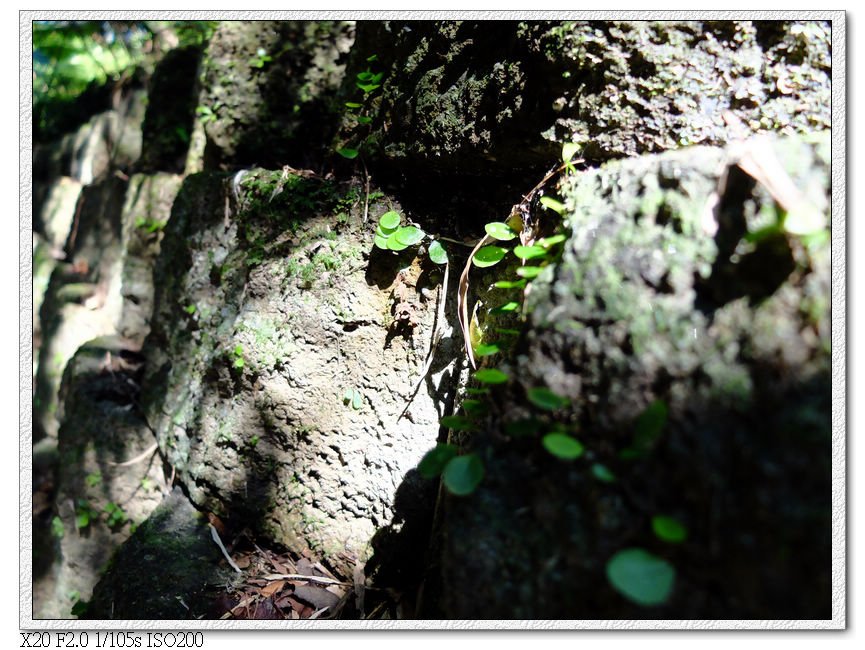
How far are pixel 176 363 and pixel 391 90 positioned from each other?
1.54 metres

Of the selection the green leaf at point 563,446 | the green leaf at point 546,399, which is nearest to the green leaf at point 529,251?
the green leaf at point 546,399

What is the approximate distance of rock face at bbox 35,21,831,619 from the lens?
1.08 m

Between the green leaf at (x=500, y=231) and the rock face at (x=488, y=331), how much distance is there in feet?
0.30

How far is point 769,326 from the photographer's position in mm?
1091

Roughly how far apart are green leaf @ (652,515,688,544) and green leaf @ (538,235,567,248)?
72cm

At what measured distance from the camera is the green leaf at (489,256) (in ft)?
5.79

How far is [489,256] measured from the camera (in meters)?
1.78

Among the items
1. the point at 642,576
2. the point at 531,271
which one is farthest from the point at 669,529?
the point at 531,271

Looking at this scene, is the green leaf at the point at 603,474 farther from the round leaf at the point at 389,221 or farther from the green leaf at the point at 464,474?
the round leaf at the point at 389,221

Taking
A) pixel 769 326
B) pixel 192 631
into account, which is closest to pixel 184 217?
pixel 192 631

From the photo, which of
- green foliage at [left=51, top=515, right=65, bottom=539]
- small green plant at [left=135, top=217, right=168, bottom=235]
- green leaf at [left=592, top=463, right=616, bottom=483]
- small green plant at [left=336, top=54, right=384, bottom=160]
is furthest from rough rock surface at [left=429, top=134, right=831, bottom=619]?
small green plant at [left=135, top=217, right=168, bottom=235]

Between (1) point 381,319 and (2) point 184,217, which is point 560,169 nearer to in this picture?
(1) point 381,319

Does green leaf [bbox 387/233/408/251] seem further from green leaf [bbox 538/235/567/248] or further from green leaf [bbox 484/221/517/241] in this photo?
green leaf [bbox 538/235/567/248]

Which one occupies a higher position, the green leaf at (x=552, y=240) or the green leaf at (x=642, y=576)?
the green leaf at (x=552, y=240)
